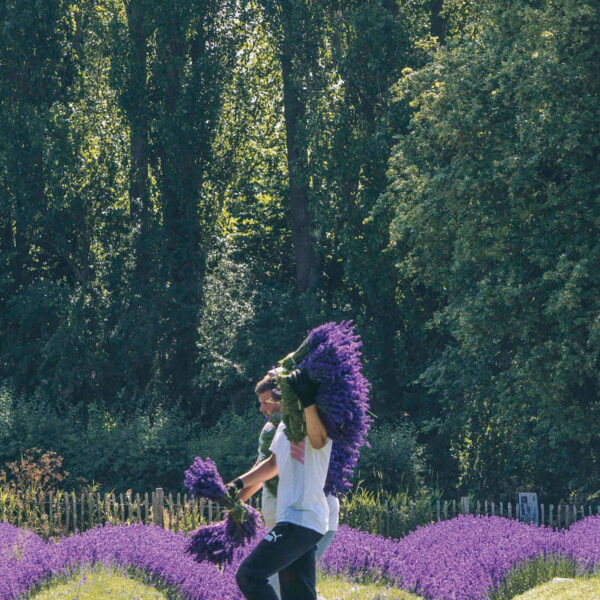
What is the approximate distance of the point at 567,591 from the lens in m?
8.36

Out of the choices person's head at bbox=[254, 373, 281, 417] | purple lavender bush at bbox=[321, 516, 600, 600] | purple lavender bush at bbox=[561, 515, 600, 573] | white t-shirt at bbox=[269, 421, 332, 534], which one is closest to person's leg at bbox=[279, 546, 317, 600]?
white t-shirt at bbox=[269, 421, 332, 534]

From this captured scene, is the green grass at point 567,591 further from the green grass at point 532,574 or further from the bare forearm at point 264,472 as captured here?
the bare forearm at point 264,472

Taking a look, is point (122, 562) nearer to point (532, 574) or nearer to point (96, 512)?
point (532, 574)

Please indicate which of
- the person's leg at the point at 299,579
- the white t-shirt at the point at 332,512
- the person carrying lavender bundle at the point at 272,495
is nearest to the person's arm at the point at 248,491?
the person carrying lavender bundle at the point at 272,495

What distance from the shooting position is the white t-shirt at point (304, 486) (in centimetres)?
558

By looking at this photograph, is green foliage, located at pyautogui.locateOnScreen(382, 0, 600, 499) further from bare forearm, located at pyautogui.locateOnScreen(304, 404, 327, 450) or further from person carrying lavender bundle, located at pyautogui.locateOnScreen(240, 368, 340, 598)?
bare forearm, located at pyautogui.locateOnScreen(304, 404, 327, 450)

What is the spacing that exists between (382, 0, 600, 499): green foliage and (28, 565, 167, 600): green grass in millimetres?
9790

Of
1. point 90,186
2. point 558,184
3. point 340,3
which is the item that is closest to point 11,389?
point 90,186

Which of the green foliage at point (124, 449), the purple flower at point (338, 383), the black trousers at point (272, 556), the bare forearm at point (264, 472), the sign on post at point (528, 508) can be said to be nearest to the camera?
the black trousers at point (272, 556)

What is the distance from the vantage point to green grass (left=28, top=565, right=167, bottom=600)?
749 cm

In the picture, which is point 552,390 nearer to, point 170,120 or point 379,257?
point 379,257

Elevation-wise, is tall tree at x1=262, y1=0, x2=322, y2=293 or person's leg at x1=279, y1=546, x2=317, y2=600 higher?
tall tree at x1=262, y1=0, x2=322, y2=293

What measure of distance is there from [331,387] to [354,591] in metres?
3.11

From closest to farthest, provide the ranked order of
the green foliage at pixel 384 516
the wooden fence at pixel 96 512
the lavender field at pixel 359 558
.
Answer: the lavender field at pixel 359 558, the wooden fence at pixel 96 512, the green foliage at pixel 384 516
